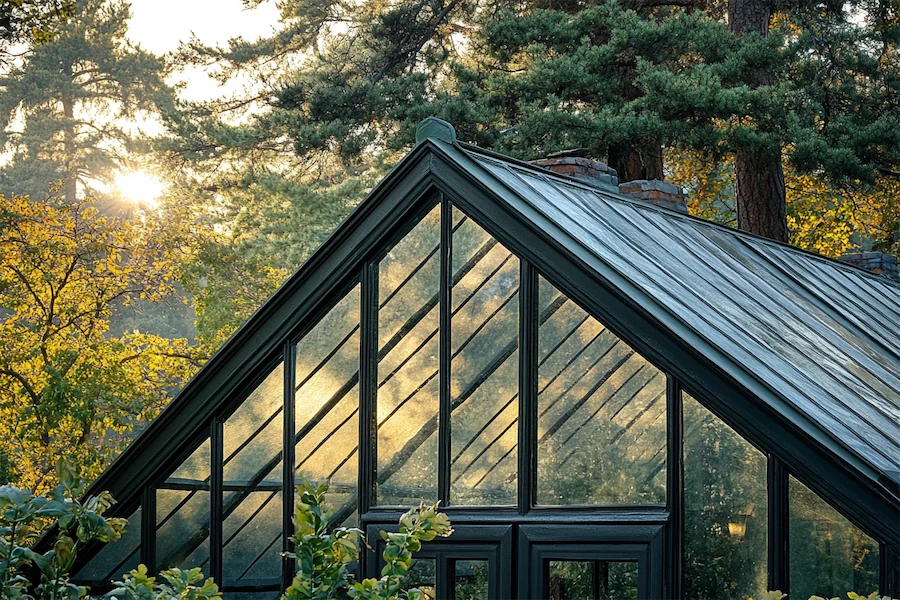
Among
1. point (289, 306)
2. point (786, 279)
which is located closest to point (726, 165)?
point (786, 279)

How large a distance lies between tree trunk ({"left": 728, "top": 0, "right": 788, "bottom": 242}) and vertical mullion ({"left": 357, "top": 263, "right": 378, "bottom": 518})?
12.7 meters

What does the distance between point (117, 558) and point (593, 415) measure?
3.74 m

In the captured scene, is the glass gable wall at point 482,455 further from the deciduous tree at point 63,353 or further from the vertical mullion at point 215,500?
the deciduous tree at point 63,353

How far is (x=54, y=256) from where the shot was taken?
17.3 m

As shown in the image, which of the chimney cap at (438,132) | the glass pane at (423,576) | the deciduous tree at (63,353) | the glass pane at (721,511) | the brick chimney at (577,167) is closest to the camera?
the glass pane at (721,511)

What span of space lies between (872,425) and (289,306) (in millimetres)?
3678

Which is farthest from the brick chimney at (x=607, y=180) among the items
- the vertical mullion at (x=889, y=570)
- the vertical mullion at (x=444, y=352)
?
the vertical mullion at (x=889, y=570)

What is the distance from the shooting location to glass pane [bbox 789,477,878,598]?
20.3ft

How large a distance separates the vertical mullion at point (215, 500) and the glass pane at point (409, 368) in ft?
3.98

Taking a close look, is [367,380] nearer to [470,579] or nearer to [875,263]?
[470,579]

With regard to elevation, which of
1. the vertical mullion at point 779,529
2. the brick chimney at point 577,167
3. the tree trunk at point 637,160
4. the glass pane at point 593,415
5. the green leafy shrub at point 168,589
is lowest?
the green leafy shrub at point 168,589

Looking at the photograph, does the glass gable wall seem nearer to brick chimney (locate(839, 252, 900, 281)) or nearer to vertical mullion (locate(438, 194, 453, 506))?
vertical mullion (locate(438, 194, 453, 506))

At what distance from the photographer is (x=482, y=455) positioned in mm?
7535

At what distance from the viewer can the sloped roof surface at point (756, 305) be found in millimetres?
6781
